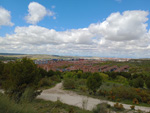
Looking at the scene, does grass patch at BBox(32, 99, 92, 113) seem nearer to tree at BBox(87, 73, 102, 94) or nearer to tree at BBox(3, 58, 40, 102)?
tree at BBox(3, 58, 40, 102)

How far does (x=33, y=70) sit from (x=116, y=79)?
96.1 ft

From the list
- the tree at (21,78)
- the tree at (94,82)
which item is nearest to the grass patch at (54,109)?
the tree at (21,78)

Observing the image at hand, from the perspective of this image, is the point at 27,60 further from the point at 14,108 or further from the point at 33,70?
the point at 14,108

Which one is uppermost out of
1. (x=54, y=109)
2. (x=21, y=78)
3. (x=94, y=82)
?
(x=21, y=78)

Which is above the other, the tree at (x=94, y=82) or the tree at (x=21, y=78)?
the tree at (x=21, y=78)

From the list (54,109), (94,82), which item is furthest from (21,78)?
(94,82)

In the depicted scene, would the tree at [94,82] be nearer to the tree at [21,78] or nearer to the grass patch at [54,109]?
the grass patch at [54,109]

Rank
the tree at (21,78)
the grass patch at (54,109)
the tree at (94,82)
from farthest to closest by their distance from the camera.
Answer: the tree at (94,82) < the tree at (21,78) < the grass patch at (54,109)

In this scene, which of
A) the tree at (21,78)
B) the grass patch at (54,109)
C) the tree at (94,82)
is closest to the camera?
the grass patch at (54,109)

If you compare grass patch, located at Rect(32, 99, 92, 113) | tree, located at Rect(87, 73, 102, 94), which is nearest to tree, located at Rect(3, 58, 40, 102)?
grass patch, located at Rect(32, 99, 92, 113)

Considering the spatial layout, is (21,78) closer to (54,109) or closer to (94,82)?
(54,109)

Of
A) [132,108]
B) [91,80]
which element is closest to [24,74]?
[91,80]

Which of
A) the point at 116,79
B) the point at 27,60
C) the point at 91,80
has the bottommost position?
the point at 116,79

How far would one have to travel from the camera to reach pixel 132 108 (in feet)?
34.0
